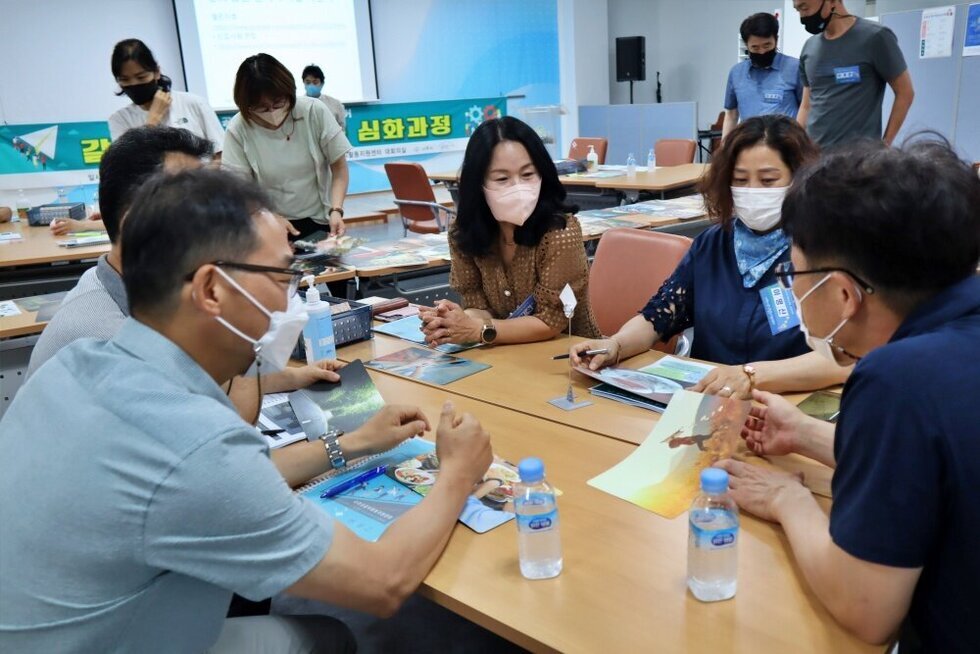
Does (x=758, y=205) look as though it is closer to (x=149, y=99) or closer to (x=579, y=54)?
(x=149, y=99)

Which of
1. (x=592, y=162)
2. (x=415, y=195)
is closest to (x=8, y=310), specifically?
(x=415, y=195)

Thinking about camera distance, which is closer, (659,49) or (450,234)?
(450,234)

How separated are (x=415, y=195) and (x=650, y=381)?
13.5 ft

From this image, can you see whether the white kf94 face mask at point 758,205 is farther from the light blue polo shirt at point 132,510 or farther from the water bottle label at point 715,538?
the light blue polo shirt at point 132,510

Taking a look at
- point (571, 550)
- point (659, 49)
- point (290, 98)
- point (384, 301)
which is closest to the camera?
point (571, 550)

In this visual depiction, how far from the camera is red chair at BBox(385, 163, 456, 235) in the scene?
17.8ft

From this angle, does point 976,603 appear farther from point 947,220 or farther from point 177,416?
point 177,416

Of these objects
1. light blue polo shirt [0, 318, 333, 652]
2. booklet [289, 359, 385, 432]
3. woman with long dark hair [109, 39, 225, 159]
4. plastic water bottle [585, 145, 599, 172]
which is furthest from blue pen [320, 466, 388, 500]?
plastic water bottle [585, 145, 599, 172]

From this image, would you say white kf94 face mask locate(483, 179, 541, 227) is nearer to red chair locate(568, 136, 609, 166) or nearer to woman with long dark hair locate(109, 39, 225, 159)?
woman with long dark hair locate(109, 39, 225, 159)

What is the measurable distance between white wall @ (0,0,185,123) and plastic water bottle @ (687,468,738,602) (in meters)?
7.21

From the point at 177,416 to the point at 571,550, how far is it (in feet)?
1.92

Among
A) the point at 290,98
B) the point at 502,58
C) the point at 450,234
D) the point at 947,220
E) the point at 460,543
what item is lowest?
the point at 460,543

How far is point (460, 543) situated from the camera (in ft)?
3.75

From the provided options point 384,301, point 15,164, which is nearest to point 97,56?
point 15,164
